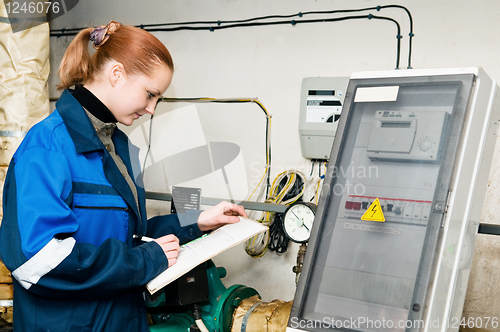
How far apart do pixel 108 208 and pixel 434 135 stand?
798mm

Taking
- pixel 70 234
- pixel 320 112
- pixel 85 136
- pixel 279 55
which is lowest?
pixel 70 234

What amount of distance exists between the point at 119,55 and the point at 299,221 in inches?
32.5

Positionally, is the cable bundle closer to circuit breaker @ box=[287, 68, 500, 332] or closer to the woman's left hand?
the woman's left hand

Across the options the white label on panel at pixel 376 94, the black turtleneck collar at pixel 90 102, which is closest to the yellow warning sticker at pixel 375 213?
the white label on panel at pixel 376 94

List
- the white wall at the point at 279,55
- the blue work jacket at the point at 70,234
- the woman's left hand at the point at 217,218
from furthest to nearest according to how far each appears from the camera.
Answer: the white wall at the point at 279,55
the woman's left hand at the point at 217,218
the blue work jacket at the point at 70,234

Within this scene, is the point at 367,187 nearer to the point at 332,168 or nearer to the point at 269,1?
the point at 332,168

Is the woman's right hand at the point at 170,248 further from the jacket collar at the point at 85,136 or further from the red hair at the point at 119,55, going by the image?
the red hair at the point at 119,55

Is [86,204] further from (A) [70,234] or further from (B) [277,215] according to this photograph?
(B) [277,215]

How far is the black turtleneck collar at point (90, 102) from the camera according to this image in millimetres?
1071

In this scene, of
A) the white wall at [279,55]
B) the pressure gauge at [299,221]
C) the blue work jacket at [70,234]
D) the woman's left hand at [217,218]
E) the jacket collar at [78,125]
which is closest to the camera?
the blue work jacket at [70,234]

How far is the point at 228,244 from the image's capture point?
45.6 inches

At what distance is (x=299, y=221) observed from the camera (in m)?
1.53

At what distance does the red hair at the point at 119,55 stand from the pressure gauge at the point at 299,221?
689 mm

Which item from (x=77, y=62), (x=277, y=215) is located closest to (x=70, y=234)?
(x=77, y=62)
